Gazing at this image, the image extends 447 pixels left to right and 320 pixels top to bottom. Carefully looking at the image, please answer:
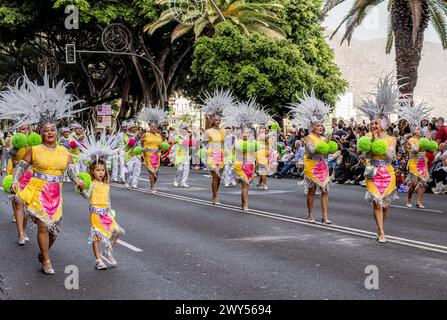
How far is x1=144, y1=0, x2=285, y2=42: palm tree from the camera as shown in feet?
115

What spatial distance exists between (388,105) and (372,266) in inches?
132

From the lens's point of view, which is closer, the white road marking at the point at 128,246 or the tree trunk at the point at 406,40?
the white road marking at the point at 128,246

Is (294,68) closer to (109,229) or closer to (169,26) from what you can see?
(169,26)

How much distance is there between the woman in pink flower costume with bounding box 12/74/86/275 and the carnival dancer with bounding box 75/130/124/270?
0.22m

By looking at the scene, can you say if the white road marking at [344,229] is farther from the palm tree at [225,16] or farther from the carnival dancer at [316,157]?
the palm tree at [225,16]

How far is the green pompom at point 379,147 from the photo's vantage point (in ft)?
31.2

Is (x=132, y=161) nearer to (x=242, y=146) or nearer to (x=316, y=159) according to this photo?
(x=242, y=146)

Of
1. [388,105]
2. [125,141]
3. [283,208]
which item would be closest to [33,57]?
[125,141]

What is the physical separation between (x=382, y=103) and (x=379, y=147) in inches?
42.8

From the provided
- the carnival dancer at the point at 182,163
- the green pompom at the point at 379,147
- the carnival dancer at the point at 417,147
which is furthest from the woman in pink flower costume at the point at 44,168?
the carnival dancer at the point at 182,163

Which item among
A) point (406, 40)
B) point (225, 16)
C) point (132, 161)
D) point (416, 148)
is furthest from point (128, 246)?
point (225, 16)

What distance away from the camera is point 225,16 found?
35594mm

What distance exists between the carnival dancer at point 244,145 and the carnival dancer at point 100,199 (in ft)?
18.6

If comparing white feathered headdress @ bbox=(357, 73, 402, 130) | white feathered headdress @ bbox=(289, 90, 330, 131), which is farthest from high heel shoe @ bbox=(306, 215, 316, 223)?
white feathered headdress @ bbox=(357, 73, 402, 130)
